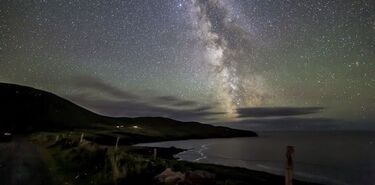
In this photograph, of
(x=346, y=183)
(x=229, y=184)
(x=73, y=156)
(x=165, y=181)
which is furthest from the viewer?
(x=346, y=183)

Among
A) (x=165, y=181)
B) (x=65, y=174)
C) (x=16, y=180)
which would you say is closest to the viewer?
(x=16, y=180)

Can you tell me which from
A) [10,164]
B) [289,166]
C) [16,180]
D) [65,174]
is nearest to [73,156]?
[10,164]

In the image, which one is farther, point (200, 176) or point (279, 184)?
point (279, 184)

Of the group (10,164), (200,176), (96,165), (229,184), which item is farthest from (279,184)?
(10,164)

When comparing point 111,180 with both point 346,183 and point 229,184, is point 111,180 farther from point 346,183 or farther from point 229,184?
point 346,183

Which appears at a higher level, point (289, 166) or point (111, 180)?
point (289, 166)

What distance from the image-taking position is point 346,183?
2036 inches

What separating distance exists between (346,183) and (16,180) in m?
47.2

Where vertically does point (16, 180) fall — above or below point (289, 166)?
below

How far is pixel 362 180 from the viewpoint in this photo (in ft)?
180

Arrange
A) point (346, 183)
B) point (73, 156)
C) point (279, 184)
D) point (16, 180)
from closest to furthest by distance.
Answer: point (16, 180)
point (73, 156)
point (279, 184)
point (346, 183)

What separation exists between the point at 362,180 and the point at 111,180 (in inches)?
1904

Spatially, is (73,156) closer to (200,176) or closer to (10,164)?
(10,164)

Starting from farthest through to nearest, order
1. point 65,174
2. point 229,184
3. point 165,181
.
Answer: point 229,184 < point 65,174 < point 165,181
